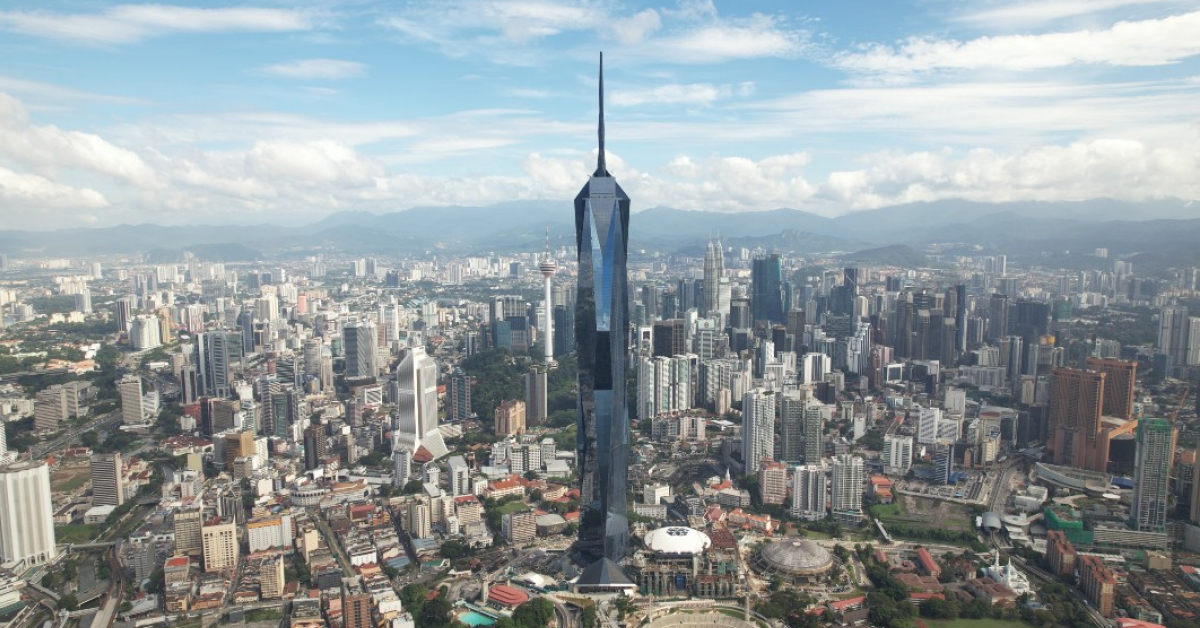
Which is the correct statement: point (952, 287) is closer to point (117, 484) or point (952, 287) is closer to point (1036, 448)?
point (1036, 448)

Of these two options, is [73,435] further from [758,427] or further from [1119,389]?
[1119,389]

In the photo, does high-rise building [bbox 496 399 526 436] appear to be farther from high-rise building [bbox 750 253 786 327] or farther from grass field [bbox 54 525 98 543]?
high-rise building [bbox 750 253 786 327]

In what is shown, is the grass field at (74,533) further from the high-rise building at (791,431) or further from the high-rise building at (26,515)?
the high-rise building at (791,431)

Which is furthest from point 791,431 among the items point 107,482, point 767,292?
point 767,292

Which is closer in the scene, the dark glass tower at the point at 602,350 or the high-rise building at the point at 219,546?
the dark glass tower at the point at 602,350

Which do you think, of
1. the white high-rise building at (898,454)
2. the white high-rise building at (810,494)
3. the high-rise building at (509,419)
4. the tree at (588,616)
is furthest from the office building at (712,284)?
the tree at (588,616)

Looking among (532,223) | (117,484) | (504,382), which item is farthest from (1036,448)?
(532,223)
